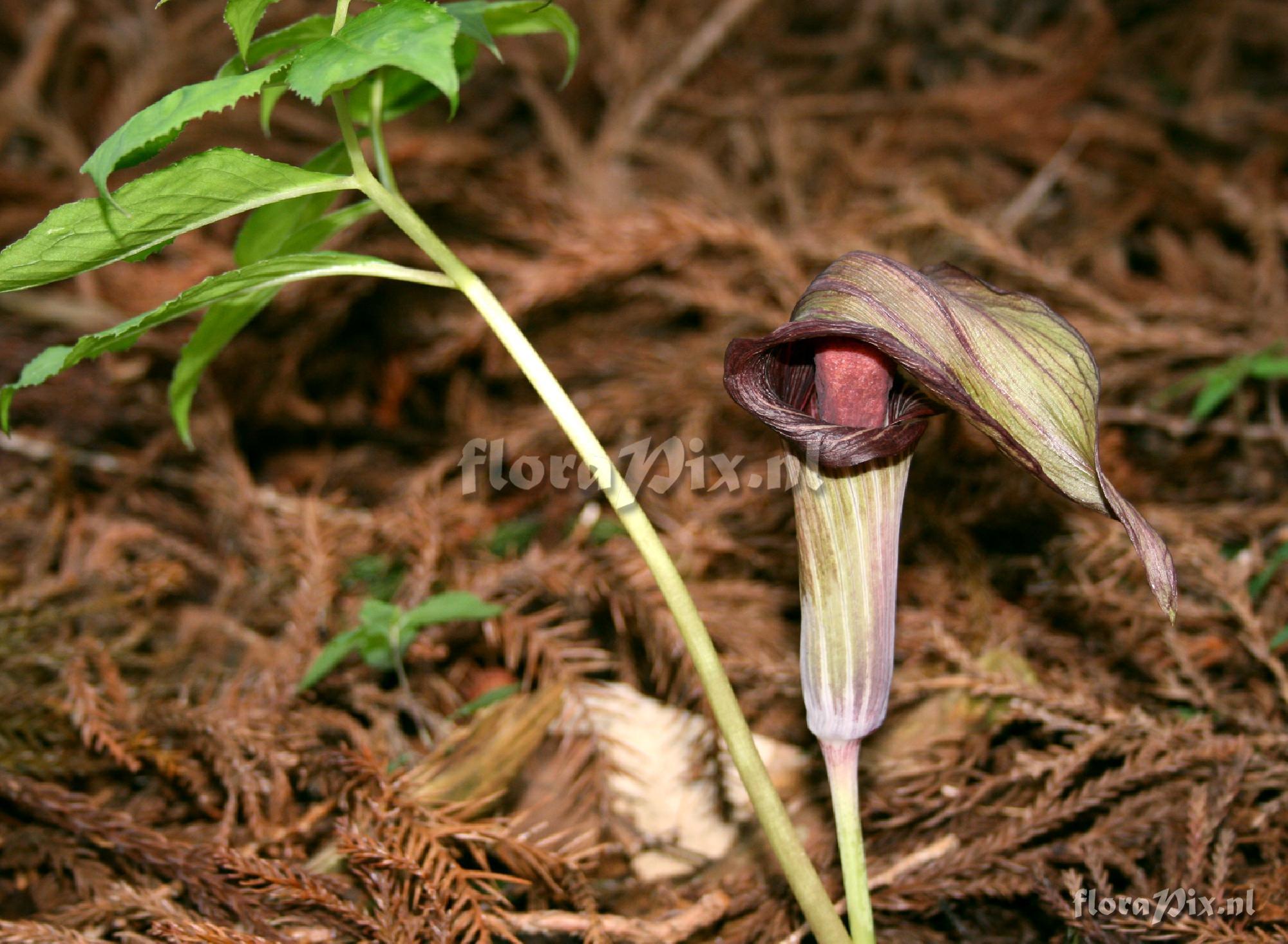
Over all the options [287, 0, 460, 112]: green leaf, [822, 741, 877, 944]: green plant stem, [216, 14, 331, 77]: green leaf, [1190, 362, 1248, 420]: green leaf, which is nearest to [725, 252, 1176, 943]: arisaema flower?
[822, 741, 877, 944]: green plant stem

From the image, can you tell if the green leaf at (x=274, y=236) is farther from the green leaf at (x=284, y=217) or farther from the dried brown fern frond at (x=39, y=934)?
the dried brown fern frond at (x=39, y=934)

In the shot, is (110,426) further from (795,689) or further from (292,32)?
(795,689)

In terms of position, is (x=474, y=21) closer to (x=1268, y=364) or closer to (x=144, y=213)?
(x=144, y=213)

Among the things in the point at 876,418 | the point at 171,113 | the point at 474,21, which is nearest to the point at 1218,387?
the point at 876,418

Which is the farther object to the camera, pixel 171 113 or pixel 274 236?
pixel 274 236

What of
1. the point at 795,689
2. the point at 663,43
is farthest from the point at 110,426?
the point at 663,43
